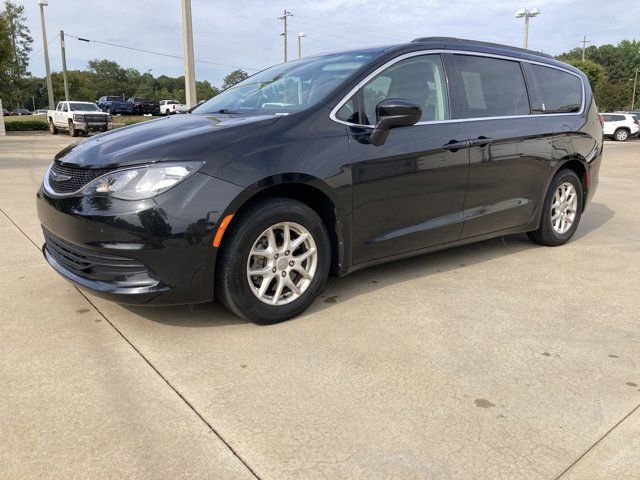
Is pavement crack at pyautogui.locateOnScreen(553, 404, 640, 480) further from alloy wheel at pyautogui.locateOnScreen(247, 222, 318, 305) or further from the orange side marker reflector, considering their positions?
the orange side marker reflector

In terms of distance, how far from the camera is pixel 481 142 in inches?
169

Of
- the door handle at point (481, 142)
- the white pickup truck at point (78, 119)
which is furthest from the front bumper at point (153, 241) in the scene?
the white pickup truck at point (78, 119)

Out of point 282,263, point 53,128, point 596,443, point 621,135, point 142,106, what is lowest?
point 596,443

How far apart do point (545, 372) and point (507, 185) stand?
2.14 meters

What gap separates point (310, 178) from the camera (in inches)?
131

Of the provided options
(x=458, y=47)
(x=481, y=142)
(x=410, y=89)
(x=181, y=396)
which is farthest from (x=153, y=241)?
(x=458, y=47)

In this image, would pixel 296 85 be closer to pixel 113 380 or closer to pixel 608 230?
pixel 113 380

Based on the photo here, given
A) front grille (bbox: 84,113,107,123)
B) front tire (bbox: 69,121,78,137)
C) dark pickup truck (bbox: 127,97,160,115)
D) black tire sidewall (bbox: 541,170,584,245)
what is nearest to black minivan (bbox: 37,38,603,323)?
black tire sidewall (bbox: 541,170,584,245)

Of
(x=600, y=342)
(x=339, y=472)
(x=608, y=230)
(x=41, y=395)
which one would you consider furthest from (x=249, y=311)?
(x=608, y=230)

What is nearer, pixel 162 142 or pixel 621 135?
pixel 162 142

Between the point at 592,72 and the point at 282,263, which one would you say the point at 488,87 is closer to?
the point at 282,263

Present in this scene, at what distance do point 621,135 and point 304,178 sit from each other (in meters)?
30.8

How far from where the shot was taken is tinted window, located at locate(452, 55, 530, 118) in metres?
4.25

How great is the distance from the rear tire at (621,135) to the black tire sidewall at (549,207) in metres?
27.5
